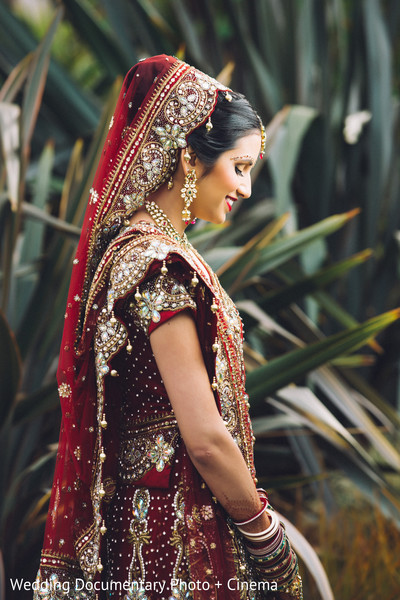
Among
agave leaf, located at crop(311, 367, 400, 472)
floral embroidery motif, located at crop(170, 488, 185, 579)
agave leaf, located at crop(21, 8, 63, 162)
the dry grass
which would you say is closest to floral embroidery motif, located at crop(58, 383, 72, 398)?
floral embroidery motif, located at crop(170, 488, 185, 579)

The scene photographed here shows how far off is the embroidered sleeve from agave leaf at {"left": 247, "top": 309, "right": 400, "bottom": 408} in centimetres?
89

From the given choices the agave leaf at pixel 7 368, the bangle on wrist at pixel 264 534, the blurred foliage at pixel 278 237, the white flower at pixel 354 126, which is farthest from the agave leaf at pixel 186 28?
the bangle on wrist at pixel 264 534

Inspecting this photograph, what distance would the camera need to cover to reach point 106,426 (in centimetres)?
120

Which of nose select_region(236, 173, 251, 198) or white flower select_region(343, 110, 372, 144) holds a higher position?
white flower select_region(343, 110, 372, 144)

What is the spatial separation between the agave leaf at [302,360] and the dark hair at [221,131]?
0.84 m

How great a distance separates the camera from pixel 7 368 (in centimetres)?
187

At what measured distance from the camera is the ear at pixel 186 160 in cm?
123

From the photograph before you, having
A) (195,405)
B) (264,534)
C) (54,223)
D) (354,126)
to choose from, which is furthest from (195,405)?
A: (354,126)

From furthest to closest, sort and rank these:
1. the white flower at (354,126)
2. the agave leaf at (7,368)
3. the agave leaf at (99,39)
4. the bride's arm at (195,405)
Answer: the white flower at (354,126)
the agave leaf at (99,39)
the agave leaf at (7,368)
the bride's arm at (195,405)

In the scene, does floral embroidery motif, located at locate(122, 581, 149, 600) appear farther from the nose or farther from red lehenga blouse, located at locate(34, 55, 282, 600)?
the nose

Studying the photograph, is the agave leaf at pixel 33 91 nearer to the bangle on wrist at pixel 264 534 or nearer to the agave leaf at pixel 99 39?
the agave leaf at pixel 99 39

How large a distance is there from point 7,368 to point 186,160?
88 centimetres

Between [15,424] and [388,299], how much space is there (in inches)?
80.3

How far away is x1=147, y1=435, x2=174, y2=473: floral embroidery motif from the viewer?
1.20 m
